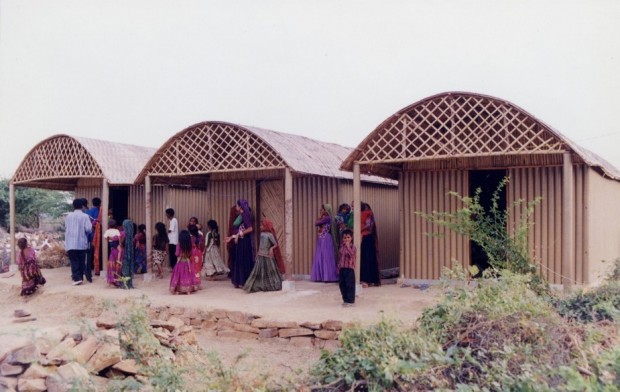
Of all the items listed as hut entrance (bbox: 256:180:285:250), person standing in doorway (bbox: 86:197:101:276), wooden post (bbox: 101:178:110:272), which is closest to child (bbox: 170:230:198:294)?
hut entrance (bbox: 256:180:285:250)

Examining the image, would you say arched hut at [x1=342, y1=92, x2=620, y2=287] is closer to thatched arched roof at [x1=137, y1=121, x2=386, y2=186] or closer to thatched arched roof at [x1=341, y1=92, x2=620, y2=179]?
thatched arched roof at [x1=341, y1=92, x2=620, y2=179]

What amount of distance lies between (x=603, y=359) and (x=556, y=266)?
18.9 ft

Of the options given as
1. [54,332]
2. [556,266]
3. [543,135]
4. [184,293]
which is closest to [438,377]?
[54,332]

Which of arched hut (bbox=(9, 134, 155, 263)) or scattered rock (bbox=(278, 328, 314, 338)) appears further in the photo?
arched hut (bbox=(9, 134, 155, 263))

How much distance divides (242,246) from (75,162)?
14.4 feet

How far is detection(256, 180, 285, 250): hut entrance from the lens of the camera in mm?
12219

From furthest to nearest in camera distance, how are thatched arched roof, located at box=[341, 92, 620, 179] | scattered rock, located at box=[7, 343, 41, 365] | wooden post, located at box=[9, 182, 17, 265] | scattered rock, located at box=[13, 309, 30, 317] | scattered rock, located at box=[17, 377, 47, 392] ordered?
wooden post, located at box=[9, 182, 17, 265] < scattered rock, located at box=[13, 309, 30, 317] < thatched arched roof, located at box=[341, 92, 620, 179] < scattered rock, located at box=[7, 343, 41, 365] < scattered rock, located at box=[17, 377, 47, 392]

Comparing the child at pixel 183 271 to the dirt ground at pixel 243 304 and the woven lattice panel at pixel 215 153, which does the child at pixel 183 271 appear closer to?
the dirt ground at pixel 243 304

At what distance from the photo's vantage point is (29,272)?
37.8 ft

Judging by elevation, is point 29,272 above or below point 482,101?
below

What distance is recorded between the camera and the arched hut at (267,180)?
10.6m

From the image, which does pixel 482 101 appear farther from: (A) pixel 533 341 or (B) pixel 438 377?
(B) pixel 438 377

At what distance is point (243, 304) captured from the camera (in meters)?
9.39

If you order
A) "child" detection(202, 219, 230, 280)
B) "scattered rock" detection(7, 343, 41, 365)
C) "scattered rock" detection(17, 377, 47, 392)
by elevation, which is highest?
"child" detection(202, 219, 230, 280)
